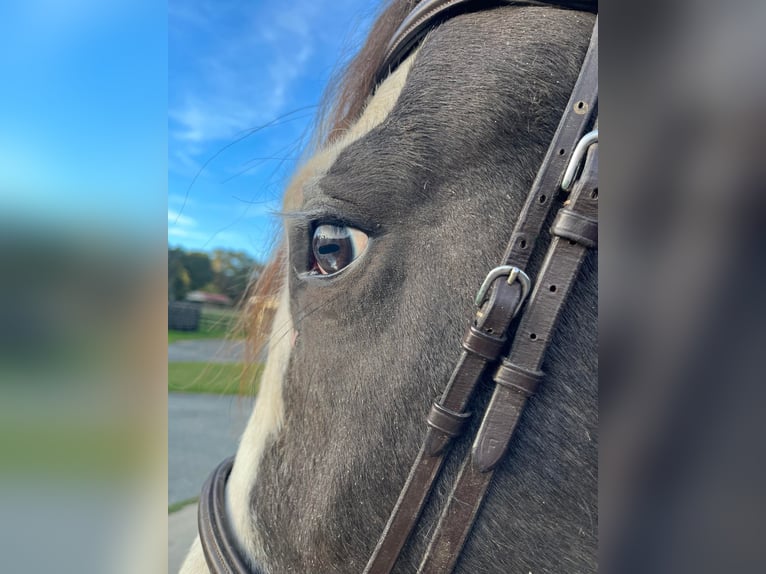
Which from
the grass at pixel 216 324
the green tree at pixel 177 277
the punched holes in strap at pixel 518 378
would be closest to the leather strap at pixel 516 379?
the punched holes in strap at pixel 518 378

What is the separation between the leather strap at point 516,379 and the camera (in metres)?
0.65

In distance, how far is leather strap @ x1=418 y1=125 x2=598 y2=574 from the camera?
65 centimetres

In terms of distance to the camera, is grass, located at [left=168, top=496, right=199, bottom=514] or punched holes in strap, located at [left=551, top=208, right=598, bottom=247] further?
grass, located at [left=168, top=496, right=199, bottom=514]

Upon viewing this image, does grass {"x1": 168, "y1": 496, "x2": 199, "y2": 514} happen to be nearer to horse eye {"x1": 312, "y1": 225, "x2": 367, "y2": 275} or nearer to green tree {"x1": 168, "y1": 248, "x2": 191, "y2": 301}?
green tree {"x1": 168, "y1": 248, "x2": 191, "y2": 301}

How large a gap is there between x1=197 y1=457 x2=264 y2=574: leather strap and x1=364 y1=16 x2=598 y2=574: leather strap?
0.35m

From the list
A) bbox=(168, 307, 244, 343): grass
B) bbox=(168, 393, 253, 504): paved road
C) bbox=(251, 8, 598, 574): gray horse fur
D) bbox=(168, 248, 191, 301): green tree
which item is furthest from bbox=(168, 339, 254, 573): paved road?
bbox=(251, 8, 598, 574): gray horse fur

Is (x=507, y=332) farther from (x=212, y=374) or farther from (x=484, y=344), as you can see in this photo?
(x=212, y=374)
